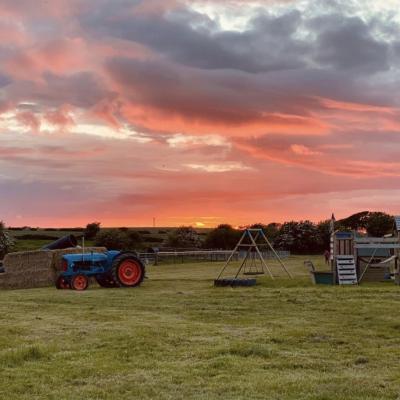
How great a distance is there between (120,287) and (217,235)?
63.0 meters

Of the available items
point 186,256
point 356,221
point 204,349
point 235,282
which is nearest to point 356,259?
point 235,282

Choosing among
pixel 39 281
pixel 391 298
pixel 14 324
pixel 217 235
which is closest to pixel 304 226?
pixel 217 235

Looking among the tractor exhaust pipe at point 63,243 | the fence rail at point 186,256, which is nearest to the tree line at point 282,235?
the fence rail at point 186,256

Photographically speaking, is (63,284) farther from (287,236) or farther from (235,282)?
(287,236)

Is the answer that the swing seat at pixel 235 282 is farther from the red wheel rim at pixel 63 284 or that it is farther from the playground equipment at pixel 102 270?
the red wheel rim at pixel 63 284

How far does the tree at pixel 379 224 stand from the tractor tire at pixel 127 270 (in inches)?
2546

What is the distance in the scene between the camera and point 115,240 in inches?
2923

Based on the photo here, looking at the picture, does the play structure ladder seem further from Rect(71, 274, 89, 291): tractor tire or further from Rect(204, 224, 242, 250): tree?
Rect(204, 224, 242, 250): tree

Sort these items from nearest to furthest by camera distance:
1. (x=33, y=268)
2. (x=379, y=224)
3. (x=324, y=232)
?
1. (x=33, y=268)
2. (x=324, y=232)
3. (x=379, y=224)

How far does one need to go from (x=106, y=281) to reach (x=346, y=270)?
995 centimetres

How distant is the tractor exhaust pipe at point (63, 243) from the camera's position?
3120cm

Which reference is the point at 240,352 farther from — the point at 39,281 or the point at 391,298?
the point at 39,281

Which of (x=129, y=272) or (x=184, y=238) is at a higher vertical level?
(x=184, y=238)

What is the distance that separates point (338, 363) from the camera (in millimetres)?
9664
